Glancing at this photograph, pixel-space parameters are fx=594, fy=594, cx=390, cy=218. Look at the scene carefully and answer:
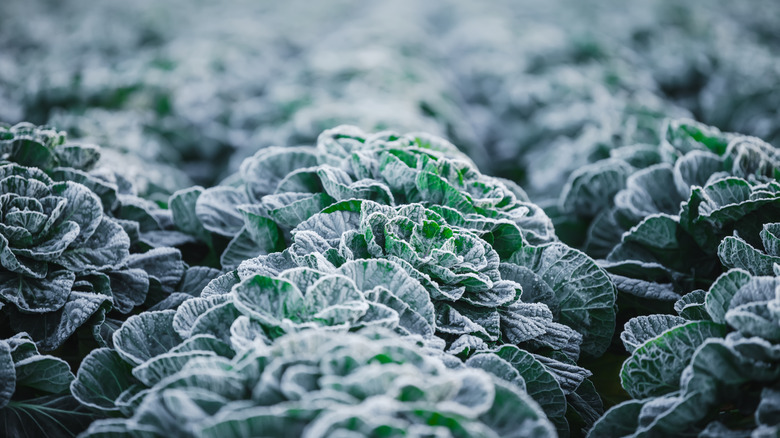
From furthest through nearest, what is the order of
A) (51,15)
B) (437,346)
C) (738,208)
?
(51,15) < (738,208) < (437,346)

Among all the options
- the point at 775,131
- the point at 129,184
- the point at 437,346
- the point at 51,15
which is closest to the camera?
the point at 437,346

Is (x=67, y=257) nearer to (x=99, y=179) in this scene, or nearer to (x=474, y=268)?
(x=99, y=179)

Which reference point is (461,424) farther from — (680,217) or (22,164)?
(22,164)

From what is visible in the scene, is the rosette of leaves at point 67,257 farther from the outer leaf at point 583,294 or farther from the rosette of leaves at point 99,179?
the outer leaf at point 583,294

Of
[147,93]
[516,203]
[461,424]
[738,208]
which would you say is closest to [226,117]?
[147,93]

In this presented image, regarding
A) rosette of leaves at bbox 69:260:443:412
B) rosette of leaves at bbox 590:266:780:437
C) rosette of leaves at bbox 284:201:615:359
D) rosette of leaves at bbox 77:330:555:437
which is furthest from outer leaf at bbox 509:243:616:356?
rosette of leaves at bbox 77:330:555:437

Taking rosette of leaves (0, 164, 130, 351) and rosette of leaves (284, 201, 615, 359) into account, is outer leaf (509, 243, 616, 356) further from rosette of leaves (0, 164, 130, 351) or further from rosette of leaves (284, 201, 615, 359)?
rosette of leaves (0, 164, 130, 351)
